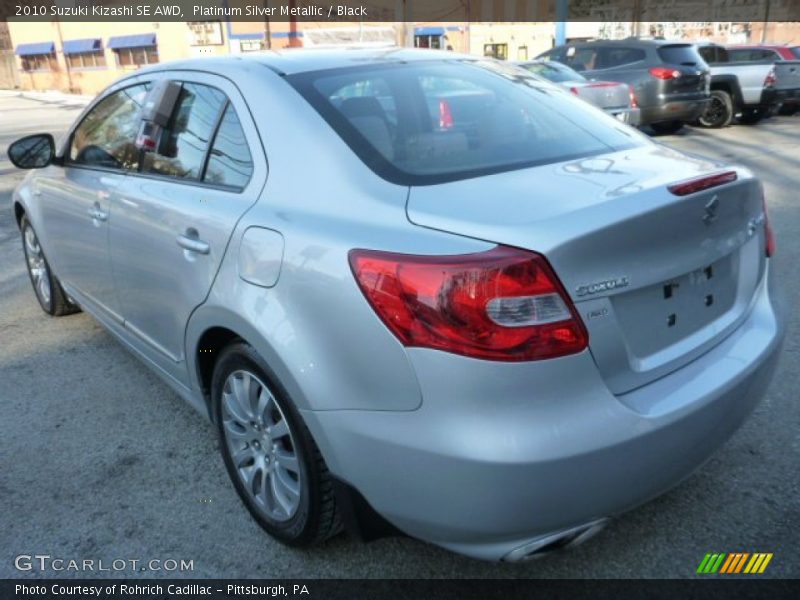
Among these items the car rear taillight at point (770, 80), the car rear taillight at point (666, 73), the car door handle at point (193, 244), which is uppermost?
the car rear taillight at point (666, 73)

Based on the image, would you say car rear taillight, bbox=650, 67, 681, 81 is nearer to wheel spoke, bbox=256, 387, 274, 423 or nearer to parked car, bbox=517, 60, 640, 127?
parked car, bbox=517, 60, 640, 127

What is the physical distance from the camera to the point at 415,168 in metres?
2.13

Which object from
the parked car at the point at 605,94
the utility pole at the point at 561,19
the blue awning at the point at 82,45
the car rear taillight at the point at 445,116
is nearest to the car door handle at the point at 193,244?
the car rear taillight at the point at 445,116

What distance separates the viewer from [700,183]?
6.63 feet

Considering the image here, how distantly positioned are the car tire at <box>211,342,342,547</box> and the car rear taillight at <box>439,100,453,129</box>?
1.03 metres

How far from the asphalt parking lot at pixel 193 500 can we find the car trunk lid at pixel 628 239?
725mm

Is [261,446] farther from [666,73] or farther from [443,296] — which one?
[666,73]

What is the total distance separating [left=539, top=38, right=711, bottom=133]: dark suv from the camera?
1201 centimetres

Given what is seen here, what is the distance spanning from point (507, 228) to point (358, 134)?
0.71m

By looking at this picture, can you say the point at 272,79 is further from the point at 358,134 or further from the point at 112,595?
the point at 112,595

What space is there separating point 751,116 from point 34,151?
14.7 meters

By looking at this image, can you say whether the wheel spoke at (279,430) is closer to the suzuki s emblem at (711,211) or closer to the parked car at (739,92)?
the suzuki s emblem at (711,211)

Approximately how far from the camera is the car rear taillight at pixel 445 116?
8.05 feet

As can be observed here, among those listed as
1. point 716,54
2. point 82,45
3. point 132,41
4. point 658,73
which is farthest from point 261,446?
point 82,45
